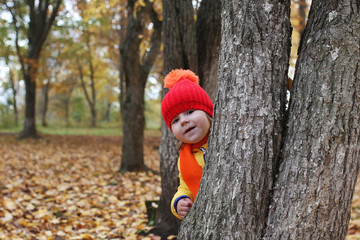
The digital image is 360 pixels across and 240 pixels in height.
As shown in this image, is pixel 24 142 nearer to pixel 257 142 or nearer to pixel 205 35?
pixel 205 35

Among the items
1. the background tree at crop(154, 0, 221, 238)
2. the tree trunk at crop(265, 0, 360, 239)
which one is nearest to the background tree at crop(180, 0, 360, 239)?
the tree trunk at crop(265, 0, 360, 239)

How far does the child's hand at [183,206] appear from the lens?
1866 mm

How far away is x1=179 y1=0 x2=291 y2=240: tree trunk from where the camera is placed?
1.40 meters

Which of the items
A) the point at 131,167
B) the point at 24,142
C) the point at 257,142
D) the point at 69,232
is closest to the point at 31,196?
the point at 69,232

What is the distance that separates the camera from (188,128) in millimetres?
1890

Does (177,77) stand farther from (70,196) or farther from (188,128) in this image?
(70,196)

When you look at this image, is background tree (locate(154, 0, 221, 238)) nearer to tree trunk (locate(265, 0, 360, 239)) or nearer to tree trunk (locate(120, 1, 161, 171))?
A: tree trunk (locate(265, 0, 360, 239))

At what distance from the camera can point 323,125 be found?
1.29 m

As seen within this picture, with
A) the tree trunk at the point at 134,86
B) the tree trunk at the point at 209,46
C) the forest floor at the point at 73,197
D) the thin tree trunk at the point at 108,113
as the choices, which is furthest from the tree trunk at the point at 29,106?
the thin tree trunk at the point at 108,113

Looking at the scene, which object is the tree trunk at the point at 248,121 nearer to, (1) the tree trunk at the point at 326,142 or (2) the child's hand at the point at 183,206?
(1) the tree trunk at the point at 326,142

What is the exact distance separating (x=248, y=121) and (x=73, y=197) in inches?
174

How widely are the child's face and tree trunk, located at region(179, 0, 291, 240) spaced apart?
1.17 feet

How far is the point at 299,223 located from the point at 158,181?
5048 millimetres

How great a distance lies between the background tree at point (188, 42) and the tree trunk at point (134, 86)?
2700 mm
